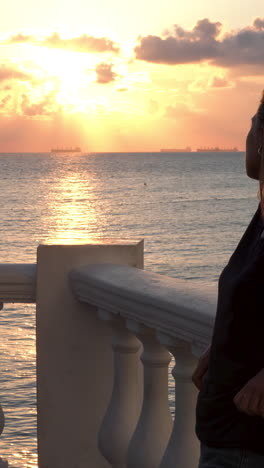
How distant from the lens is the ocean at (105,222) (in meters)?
15.7

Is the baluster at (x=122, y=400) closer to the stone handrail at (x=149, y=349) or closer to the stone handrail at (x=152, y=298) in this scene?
the stone handrail at (x=149, y=349)

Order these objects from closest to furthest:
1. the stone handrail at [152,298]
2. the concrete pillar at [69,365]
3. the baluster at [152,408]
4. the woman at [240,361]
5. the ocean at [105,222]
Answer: the woman at [240,361] → the stone handrail at [152,298] → the baluster at [152,408] → the concrete pillar at [69,365] → the ocean at [105,222]

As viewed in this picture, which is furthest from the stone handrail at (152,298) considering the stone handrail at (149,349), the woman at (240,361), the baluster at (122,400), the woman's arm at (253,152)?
the woman's arm at (253,152)

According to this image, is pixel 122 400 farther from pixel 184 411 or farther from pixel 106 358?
pixel 184 411

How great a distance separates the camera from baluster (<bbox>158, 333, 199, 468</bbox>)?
2264 mm

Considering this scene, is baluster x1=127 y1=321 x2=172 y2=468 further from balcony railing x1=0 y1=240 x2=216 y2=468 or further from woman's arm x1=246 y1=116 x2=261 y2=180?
woman's arm x1=246 y1=116 x2=261 y2=180

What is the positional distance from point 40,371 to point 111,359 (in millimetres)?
257

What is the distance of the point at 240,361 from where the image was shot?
1623mm

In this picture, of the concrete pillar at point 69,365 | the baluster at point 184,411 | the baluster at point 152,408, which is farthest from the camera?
the concrete pillar at point 69,365

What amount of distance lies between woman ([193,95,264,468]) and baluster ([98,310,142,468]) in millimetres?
976

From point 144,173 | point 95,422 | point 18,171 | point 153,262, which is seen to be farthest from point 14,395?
point 18,171

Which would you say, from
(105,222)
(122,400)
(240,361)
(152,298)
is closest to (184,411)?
(152,298)

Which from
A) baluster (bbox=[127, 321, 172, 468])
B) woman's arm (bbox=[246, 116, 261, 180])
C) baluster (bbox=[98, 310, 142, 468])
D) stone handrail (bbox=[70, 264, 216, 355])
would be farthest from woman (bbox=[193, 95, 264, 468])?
baluster (bbox=[98, 310, 142, 468])

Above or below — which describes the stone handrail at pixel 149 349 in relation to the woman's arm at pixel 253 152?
below
